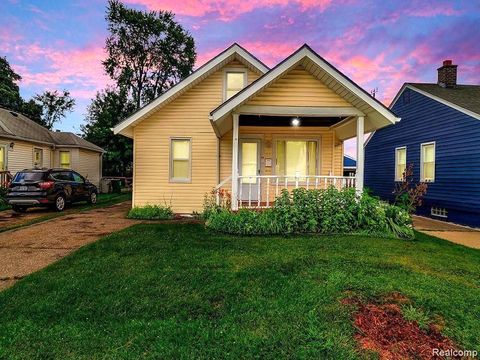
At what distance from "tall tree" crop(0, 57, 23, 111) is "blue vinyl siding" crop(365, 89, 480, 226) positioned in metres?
38.3

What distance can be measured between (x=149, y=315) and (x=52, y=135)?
23.8 metres

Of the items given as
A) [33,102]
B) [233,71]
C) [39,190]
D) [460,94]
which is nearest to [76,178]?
[39,190]

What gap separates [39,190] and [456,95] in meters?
17.2

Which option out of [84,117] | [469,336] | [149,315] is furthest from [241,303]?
[84,117]

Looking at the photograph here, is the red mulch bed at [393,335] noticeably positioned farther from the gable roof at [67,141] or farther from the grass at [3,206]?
the gable roof at [67,141]

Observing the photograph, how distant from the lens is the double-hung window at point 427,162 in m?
12.2

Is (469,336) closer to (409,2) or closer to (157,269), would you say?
(157,269)

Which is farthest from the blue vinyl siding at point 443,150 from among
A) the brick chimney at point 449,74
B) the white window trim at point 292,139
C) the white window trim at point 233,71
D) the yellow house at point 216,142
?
the white window trim at point 233,71

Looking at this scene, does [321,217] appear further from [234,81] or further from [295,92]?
[234,81]

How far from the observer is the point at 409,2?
1156 centimetres

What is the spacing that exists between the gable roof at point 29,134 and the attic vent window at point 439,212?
21462 millimetres

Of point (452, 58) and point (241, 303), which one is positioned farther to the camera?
point (452, 58)

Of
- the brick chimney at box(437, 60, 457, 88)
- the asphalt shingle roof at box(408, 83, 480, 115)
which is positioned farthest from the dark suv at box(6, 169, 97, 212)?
the brick chimney at box(437, 60, 457, 88)

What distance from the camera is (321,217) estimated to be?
7520 millimetres
